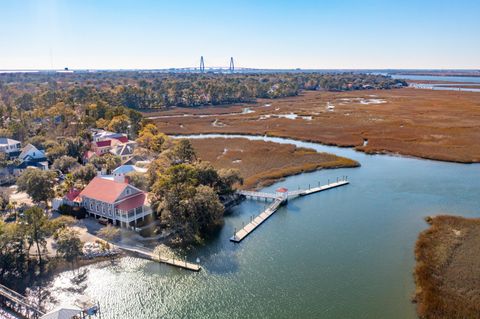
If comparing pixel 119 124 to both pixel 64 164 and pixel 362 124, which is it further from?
pixel 362 124

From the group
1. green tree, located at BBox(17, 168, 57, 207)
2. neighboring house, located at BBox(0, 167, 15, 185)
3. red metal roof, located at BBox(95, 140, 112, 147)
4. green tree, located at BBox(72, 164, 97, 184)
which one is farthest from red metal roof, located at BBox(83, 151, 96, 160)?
green tree, located at BBox(17, 168, 57, 207)

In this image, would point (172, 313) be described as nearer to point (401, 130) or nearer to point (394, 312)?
point (394, 312)

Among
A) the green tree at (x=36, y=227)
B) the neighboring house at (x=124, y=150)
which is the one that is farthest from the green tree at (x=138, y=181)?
the neighboring house at (x=124, y=150)

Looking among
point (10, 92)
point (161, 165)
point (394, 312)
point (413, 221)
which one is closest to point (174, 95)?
point (10, 92)

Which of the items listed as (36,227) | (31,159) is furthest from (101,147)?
(36,227)

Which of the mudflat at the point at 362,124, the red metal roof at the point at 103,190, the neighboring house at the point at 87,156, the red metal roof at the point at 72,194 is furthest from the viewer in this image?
the mudflat at the point at 362,124

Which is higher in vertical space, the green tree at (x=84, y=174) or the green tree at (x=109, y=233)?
the green tree at (x=84, y=174)

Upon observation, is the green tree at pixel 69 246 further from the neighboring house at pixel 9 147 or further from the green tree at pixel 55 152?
the neighboring house at pixel 9 147
